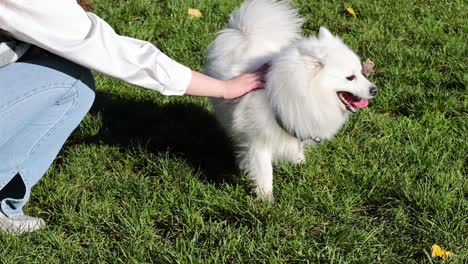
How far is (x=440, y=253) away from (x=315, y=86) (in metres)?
0.90

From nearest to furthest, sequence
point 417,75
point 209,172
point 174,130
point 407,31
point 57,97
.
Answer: point 57,97 < point 209,172 < point 174,130 < point 417,75 < point 407,31

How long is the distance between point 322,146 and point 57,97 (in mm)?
1489

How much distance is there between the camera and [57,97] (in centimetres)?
257

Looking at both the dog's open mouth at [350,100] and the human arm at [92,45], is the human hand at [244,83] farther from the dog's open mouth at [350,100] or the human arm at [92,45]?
the dog's open mouth at [350,100]

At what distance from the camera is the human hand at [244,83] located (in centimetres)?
277

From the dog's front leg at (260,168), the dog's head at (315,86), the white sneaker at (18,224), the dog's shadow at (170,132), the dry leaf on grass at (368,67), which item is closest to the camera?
the white sneaker at (18,224)

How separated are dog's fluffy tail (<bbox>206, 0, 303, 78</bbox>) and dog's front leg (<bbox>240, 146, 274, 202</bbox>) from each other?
45 cm

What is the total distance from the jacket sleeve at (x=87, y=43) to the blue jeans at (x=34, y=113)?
0.20 metres

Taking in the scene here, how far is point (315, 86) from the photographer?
2.89 metres

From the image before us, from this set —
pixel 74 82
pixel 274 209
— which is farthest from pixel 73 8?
pixel 274 209

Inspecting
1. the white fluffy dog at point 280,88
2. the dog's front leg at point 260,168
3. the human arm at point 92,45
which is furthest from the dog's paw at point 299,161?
the human arm at point 92,45

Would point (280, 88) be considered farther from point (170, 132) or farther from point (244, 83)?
point (170, 132)

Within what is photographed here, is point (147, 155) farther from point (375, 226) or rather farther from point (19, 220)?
point (375, 226)

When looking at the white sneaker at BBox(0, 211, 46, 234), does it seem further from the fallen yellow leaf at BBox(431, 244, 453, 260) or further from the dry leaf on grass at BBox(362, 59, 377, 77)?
the dry leaf on grass at BBox(362, 59, 377, 77)
